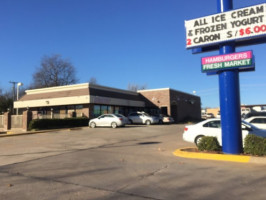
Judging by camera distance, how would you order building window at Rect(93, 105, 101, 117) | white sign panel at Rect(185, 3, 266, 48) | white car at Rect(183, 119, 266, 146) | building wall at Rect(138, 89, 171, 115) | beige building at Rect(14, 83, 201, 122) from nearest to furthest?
white sign panel at Rect(185, 3, 266, 48) → white car at Rect(183, 119, 266, 146) → beige building at Rect(14, 83, 201, 122) → building window at Rect(93, 105, 101, 117) → building wall at Rect(138, 89, 171, 115)

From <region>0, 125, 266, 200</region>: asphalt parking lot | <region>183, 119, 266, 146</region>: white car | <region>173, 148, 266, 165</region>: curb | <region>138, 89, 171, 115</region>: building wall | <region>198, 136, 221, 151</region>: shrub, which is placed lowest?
<region>0, 125, 266, 200</region>: asphalt parking lot

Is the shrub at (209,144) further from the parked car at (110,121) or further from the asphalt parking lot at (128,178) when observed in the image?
the parked car at (110,121)

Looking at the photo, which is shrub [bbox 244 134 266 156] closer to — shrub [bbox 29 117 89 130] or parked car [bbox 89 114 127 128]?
parked car [bbox 89 114 127 128]

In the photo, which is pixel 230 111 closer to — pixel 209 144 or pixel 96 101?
pixel 209 144

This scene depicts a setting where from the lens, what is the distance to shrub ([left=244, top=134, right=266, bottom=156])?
8018mm

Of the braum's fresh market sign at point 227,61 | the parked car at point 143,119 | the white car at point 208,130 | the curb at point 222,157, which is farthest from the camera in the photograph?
the parked car at point 143,119

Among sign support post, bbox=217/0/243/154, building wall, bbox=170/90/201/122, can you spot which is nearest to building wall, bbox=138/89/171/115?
building wall, bbox=170/90/201/122

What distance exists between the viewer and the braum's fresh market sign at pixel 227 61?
8.55 metres

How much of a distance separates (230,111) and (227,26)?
332cm

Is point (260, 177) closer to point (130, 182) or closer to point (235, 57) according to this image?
point (130, 182)

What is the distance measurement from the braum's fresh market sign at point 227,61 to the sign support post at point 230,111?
29 centimetres

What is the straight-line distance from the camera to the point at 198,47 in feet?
32.4

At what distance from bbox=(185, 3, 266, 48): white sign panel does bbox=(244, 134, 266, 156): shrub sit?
375 cm

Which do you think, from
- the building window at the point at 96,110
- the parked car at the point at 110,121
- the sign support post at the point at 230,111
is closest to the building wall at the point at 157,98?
the building window at the point at 96,110
